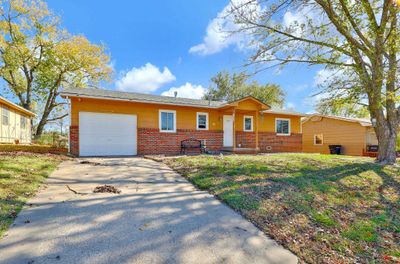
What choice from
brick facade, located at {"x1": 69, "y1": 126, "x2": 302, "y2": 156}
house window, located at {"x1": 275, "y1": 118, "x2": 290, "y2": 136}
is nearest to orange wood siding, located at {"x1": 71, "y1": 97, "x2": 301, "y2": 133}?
brick facade, located at {"x1": 69, "y1": 126, "x2": 302, "y2": 156}

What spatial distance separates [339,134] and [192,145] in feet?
48.0

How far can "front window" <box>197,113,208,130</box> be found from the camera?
13586 mm

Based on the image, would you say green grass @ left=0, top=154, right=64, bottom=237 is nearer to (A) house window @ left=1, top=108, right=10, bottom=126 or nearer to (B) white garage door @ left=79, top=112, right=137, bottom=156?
(B) white garage door @ left=79, top=112, right=137, bottom=156

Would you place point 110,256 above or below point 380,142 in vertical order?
below

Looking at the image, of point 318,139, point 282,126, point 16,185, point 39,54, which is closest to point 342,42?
point 282,126

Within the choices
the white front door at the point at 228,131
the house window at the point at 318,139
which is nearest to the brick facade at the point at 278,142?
the white front door at the point at 228,131

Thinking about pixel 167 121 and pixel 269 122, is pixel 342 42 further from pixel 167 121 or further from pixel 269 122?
pixel 167 121

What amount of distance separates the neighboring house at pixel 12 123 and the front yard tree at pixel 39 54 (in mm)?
3242

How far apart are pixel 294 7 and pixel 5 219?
33.2 ft

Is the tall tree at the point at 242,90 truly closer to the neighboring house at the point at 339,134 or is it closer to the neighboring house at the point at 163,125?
the neighboring house at the point at 339,134

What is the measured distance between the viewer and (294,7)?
27.6 feet

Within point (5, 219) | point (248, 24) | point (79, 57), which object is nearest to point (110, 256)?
point (5, 219)

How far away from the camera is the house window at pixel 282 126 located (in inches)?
631

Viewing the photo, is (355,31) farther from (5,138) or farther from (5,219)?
(5,138)
